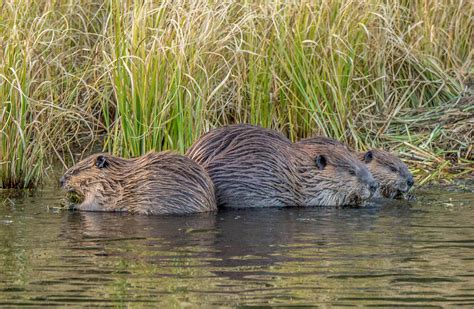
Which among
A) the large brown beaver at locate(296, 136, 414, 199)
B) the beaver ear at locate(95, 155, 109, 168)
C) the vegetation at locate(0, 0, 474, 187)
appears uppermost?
the vegetation at locate(0, 0, 474, 187)

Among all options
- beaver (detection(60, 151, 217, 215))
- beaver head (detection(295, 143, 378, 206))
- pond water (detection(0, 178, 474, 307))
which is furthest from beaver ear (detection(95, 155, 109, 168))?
beaver head (detection(295, 143, 378, 206))

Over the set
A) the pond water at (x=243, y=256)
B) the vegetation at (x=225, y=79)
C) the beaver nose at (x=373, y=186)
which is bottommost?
the pond water at (x=243, y=256)

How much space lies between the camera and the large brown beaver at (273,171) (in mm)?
7312

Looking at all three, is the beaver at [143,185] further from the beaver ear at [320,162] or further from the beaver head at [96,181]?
the beaver ear at [320,162]

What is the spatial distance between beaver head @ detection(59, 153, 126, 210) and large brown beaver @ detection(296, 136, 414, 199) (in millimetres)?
1364

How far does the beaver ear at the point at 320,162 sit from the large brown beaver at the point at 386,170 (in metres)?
0.21

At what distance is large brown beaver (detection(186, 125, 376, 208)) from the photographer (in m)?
7.31

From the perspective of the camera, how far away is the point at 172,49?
780 cm

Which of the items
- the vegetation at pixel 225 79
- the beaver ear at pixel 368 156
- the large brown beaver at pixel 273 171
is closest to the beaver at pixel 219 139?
the large brown beaver at pixel 273 171

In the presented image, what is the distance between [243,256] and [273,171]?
80.2 inches

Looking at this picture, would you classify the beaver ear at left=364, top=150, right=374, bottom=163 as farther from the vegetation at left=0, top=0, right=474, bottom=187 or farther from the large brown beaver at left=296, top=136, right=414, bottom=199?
the vegetation at left=0, top=0, right=474, bottom=187

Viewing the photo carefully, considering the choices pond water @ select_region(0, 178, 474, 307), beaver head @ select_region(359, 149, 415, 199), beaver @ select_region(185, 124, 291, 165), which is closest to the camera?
pond water @ select_region(0, 178, 474, 307)

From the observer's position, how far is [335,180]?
7.60m

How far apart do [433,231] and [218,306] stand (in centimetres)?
234
